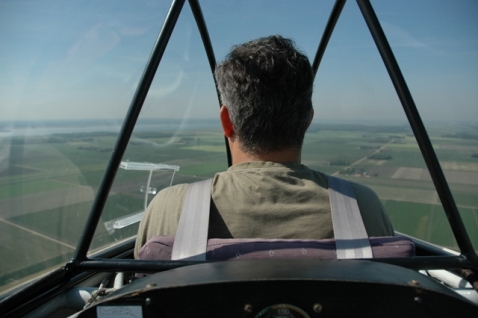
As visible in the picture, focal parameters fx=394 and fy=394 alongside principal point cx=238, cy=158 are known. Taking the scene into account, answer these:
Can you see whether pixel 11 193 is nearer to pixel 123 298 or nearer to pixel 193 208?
pixel 193 208

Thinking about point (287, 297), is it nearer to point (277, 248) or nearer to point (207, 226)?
point (277, 248)

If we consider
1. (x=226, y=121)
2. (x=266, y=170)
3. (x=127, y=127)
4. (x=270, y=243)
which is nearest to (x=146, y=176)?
(x=127, y=127)

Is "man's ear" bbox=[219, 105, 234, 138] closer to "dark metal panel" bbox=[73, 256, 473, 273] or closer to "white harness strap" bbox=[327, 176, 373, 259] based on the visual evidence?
"white harness strap" bbox=[327, 176, 373, 259]

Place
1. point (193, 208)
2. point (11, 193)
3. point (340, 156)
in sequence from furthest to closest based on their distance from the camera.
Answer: point (340, 156), point (11, 193), point (193, 208)

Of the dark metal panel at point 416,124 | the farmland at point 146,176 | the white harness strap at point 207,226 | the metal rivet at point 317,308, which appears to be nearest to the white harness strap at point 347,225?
the white harness strap at point 207,226

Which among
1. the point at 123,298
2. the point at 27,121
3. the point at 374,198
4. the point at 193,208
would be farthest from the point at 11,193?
the point at 374,198

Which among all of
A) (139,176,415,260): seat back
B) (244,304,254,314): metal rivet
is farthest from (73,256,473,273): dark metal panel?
(244,304,254,314): metal rivet

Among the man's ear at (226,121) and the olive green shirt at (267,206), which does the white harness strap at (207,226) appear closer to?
the olive green shirt at (267,206)
